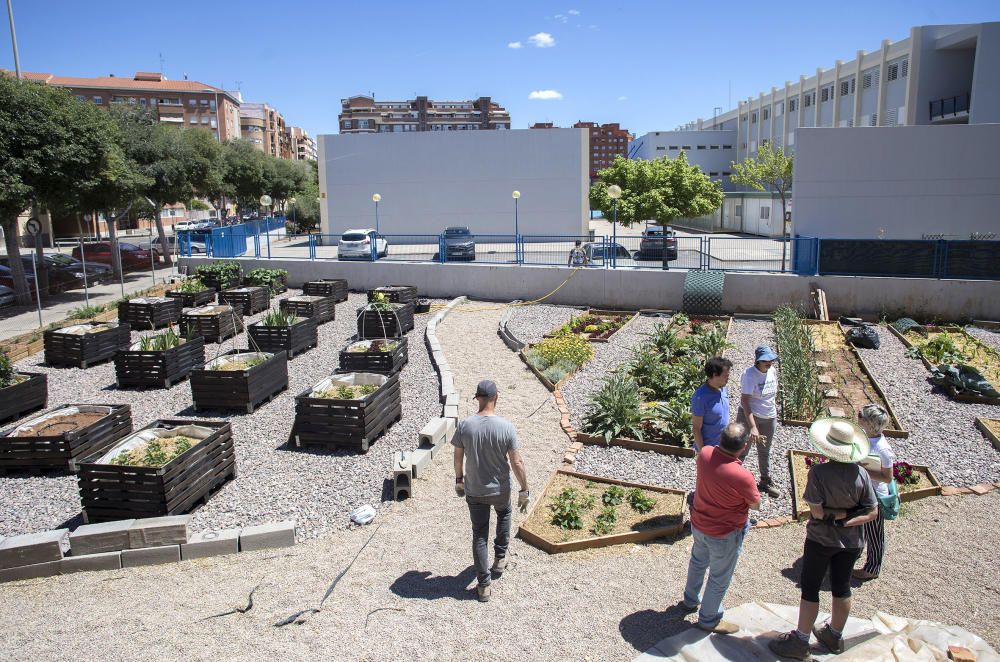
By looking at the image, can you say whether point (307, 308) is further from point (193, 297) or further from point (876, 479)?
point (876, 479)

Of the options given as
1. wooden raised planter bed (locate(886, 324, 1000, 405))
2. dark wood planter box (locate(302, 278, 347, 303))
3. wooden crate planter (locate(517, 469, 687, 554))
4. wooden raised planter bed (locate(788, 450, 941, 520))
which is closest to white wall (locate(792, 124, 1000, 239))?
wooden raised planter bed (locate(886, 324, 1000, 405))

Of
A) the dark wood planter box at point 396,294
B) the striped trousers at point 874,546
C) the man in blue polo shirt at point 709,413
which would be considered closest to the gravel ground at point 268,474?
the man in blue polo shirt at point 709,413

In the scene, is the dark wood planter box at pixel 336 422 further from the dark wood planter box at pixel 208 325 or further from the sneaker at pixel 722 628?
the dark wood planter box at pixel 208 325

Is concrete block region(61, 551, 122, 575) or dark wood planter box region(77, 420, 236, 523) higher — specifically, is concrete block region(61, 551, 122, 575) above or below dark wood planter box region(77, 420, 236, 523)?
Result: below

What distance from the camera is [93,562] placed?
21.6ft

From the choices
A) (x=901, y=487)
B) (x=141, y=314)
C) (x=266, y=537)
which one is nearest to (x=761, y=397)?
(x=901, y=487)

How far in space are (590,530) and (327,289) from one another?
1525cm

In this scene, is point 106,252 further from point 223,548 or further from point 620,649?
point 620,649

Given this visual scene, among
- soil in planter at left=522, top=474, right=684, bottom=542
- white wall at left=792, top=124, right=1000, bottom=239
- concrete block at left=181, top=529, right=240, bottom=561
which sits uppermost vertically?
white wall at left=792, top=124, right=1000, bottom=239

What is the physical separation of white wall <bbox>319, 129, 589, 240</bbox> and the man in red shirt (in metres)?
38.3

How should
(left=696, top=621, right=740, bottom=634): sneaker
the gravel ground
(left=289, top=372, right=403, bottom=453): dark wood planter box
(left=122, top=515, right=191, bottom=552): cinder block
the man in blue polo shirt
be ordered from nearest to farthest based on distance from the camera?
(left=696, top=621, right=740, bottom=634): sneaker
the man in blue polo shirt
(left=122, top=515, right=191, bottom=552): cinder block
the gravel ground
(left=289, top=372, right=403, bottom=453): dark wood planter box

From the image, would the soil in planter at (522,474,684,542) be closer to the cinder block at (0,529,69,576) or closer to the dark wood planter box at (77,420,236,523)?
the dark wood planter box at (77,420,236,523)

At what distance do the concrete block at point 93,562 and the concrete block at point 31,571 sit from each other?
8 centimetres

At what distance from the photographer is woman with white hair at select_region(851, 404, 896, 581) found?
5.61 metres
